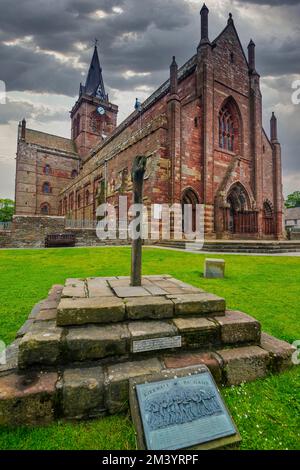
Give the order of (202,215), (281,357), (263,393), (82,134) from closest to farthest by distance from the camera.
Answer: (263,393) < (281,357) < (202,215) < (82,134)

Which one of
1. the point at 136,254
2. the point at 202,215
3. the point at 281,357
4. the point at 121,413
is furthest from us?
the point at 202,215

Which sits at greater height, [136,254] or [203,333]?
[136,254]

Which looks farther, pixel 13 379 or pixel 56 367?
pixel 56 367

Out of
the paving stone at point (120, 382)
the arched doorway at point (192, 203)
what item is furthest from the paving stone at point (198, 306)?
the arched doorway at point (192, 203)

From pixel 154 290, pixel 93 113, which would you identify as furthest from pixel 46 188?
pixel 154 290

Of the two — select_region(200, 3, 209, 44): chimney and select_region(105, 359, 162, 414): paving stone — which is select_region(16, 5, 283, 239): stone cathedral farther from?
select_region(105, 359, 162, 414): paving stone

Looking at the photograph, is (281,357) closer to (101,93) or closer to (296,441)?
(296,441)

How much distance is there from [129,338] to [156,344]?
0.27 metres

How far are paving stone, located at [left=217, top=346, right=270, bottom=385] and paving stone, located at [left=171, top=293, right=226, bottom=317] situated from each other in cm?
47

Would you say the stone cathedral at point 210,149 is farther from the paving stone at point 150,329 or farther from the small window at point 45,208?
the small window at point 45,208

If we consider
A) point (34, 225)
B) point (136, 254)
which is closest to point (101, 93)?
point (34, 225)

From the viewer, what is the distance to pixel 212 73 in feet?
67.4

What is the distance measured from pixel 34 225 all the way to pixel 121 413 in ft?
58.4

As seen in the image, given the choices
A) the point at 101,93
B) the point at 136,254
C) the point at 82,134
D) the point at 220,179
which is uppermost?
the point at 101,93
